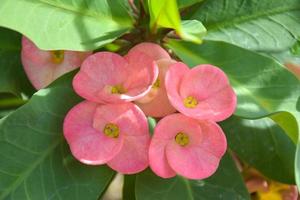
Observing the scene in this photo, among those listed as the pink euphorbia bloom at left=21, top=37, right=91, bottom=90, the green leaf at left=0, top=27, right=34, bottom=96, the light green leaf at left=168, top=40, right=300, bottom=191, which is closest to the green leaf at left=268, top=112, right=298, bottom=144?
the light green leaf at left=168, top=40, right=300, bottom=191

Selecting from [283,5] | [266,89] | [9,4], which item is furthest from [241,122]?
[9,4]

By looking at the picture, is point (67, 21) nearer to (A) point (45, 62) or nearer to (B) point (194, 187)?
(A) point (45, 62)

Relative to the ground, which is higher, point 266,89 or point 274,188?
point 266,89

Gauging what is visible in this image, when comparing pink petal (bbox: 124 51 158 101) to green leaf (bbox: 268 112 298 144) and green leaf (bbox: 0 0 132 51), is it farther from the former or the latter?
green leaf (bbox: 268 112 298 144)

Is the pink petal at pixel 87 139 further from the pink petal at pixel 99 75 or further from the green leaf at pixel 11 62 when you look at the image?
the green leaf at pixel 11 62

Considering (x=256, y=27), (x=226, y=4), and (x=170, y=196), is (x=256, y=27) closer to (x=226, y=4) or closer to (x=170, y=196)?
(x=226, y=4)

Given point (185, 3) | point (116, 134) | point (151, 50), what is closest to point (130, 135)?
point (116, 134)
